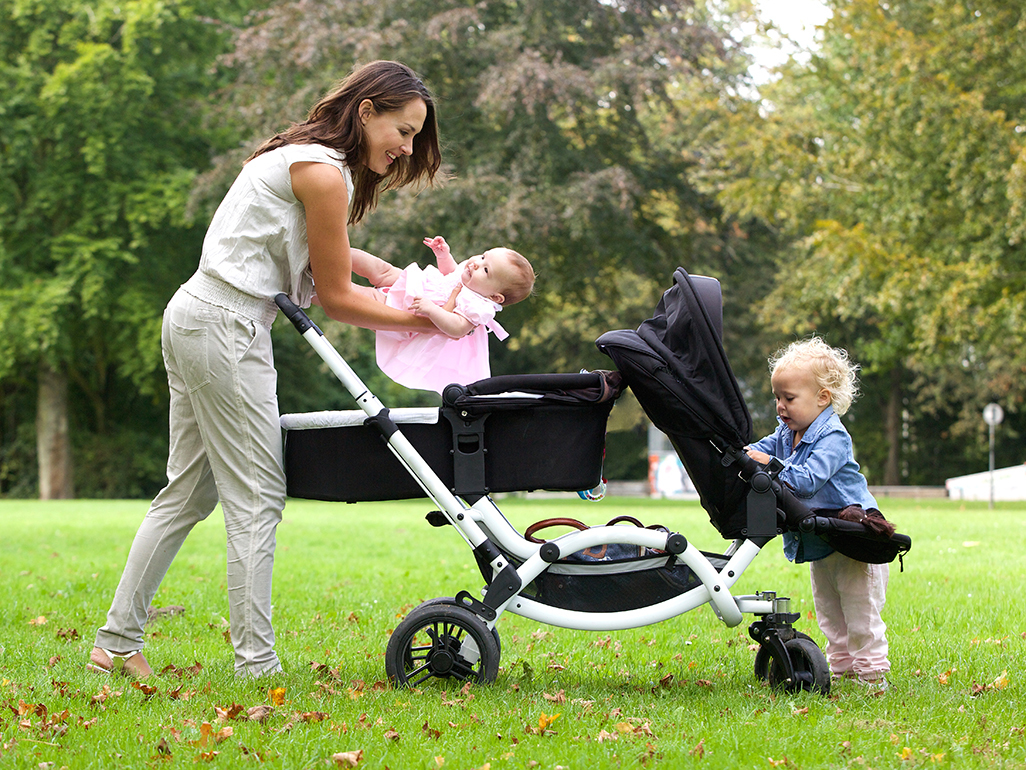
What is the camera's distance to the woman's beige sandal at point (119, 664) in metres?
3.93

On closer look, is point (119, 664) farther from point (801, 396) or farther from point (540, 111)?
point (540, 111)

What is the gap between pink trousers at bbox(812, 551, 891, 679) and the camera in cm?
388

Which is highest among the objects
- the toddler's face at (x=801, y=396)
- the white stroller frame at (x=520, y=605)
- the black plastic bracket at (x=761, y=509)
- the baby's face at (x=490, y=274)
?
the baby's face at (x=490, y=274)

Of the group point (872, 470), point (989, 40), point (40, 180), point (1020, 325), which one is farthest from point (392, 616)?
point (872, 470)

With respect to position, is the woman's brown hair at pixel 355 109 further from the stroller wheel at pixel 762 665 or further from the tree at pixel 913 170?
the tree at pixel 913 170

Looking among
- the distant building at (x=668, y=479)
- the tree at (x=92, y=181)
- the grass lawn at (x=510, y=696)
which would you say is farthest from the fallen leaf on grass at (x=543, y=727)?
the distant building at (x=668, y=479)

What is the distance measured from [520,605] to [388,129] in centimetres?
168

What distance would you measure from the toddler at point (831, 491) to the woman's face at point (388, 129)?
1.58m

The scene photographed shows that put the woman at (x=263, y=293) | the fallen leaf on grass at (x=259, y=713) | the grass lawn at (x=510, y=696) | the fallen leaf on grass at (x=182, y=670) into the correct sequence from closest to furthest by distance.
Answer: the grass lawn at (x=510, y=696), the fallen leaf on grass at (x=259, y=713), the woman at (x=263, y=293), the fallen leaf on grass at (x=182, y=670)

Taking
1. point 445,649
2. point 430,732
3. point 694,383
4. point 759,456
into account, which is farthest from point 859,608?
point 430,732

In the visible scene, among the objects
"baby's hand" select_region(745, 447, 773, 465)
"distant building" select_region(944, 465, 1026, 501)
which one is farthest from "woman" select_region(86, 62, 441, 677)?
"distant building" select_region(944, 465, 1026, 501)

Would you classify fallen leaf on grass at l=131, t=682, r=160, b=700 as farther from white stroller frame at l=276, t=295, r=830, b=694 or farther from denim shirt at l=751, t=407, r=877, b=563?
denim shirt at l=751, t=407, r=877, b=563

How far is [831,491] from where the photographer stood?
3.92 metres

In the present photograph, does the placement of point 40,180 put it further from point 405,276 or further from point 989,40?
point 405,276
